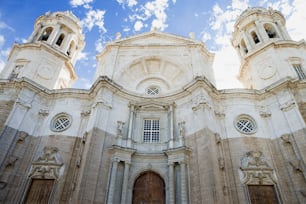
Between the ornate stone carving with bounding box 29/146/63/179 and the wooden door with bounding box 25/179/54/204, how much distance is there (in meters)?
0.35

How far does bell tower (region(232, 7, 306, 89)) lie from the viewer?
67.8 feet

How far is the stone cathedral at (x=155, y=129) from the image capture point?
14922 mm

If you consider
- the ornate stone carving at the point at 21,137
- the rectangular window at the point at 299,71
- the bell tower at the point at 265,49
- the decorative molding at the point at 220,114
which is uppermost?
the bell tower at the point at 265,49

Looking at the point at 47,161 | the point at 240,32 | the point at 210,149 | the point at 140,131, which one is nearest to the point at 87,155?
the point at 47,161

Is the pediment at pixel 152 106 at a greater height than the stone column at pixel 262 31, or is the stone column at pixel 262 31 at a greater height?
the stone column at pixel 262 31

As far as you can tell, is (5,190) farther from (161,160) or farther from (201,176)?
(201,176)

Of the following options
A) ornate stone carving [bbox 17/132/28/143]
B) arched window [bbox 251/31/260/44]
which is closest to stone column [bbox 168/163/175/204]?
ornate stone carving [bbox 17/132/28/143]

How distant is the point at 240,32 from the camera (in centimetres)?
2677

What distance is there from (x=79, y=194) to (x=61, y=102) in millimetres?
9343

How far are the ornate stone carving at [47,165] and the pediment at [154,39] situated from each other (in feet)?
45.7

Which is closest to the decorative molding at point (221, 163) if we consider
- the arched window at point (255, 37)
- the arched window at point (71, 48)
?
the arched window at point (255, 37)

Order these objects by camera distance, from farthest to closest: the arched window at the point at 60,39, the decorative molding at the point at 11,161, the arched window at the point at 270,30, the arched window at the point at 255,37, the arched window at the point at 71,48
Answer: the arched window at the point at 71,48, the arched window at the point at 60,39, the arched window at the point at 255,37, the arched window at the point at 270,30, the decorative molding at the point at 11,161

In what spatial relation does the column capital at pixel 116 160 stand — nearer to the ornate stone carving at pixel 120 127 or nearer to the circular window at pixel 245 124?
the ornate stone carving at pixel 120 127

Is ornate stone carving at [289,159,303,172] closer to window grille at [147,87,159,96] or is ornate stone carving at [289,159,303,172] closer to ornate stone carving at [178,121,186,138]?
ornate stone carving at [178,121,186,138]
